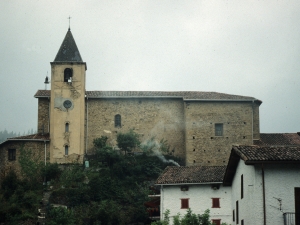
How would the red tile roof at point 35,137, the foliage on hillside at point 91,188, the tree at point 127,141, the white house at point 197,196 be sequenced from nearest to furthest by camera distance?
the white house at point 197,196 → the foliage on hillside at point 91,188 → the red tile roof at point 35,137 → the tree at point 127,141

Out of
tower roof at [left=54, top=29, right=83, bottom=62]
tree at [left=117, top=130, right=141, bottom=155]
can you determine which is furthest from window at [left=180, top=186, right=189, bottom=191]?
tower roof at [left=54, top=29, right=83, bottom=62]

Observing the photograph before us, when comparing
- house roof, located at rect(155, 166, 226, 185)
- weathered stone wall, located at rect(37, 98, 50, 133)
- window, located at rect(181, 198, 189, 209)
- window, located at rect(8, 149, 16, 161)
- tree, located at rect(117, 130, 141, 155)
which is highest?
weathered stone wall, located at rect(37, 98, 50, 133)

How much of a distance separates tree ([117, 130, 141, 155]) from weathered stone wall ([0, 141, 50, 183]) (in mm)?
6482

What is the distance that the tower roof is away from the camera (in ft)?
164

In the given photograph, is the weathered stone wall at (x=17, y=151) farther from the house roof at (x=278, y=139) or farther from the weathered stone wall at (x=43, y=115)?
the house roof at (x=278, y=139)

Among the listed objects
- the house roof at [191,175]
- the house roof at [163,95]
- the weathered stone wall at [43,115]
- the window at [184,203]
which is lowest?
the window at [184,203]

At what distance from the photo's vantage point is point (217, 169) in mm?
37656

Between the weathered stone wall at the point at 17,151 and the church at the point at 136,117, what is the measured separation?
0.36 m

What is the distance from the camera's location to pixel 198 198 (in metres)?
35.9

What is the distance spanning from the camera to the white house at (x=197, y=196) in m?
35.7

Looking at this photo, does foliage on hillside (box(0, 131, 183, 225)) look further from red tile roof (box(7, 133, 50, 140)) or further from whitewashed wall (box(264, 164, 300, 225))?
whitewashed wall (box(264, 164, 300, 225))

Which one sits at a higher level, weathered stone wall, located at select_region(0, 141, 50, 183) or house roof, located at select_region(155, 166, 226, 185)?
weathered stone wall, located at select_region(0, 141, 50, 183)

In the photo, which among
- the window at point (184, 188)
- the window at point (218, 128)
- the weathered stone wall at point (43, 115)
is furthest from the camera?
the window at point (218, 128)

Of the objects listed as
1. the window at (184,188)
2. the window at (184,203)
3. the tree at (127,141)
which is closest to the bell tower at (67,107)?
the tree at (127,141)
